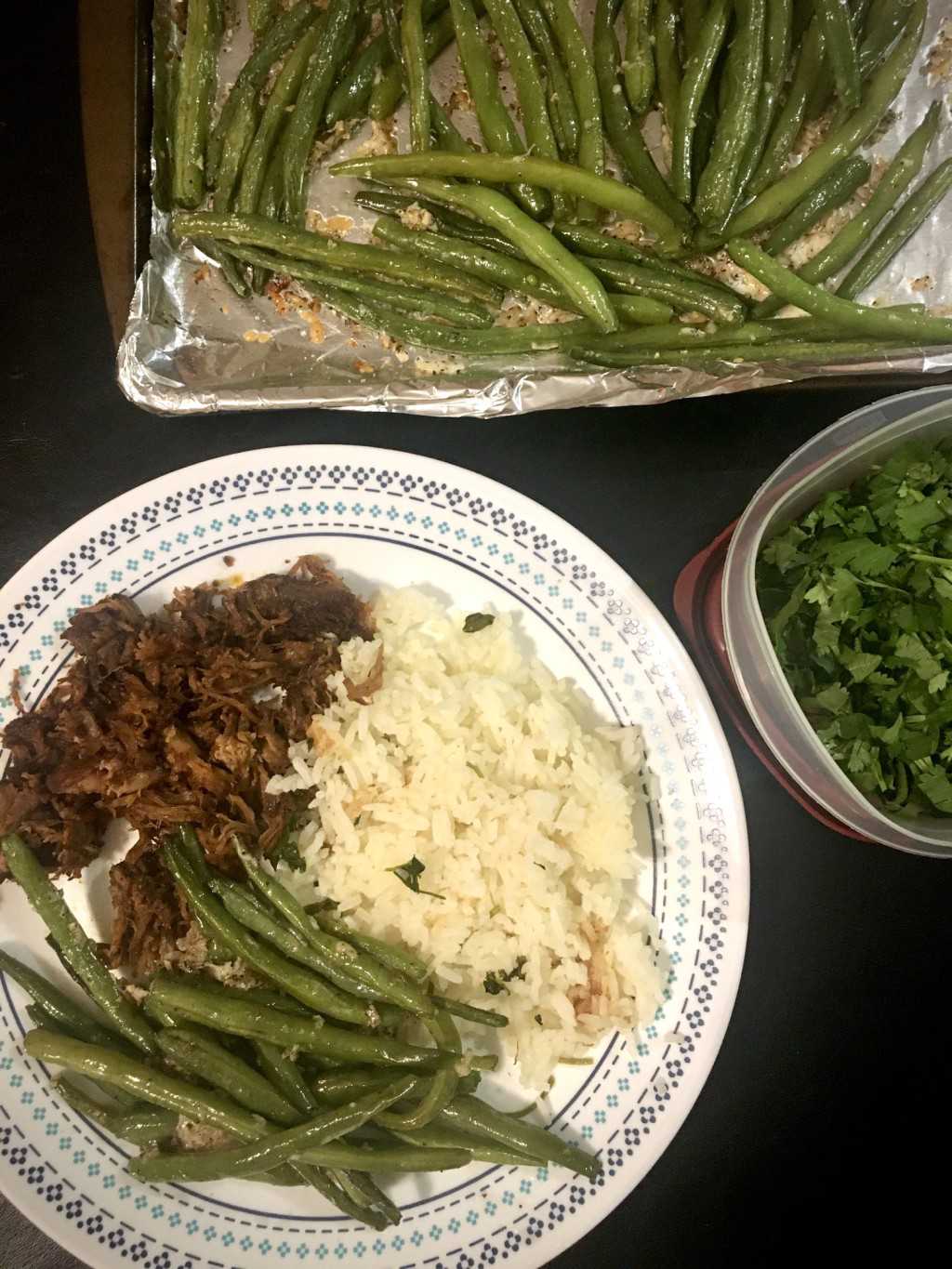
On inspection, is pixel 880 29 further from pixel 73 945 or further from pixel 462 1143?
pixel 73 945

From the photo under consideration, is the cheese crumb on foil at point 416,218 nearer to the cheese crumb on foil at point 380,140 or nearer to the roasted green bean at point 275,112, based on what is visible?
the cheese crumb on foil at point 380,140

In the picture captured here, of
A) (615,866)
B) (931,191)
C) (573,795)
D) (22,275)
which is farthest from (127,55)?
(615,866)

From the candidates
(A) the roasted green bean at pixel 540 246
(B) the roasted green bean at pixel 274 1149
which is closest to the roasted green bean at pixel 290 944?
(B) the roasted green bean at pixel 274 1149

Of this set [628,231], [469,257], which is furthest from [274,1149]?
[628,231]

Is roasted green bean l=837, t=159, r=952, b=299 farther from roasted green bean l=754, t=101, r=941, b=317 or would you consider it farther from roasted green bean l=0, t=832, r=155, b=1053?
roasted green bean l=0, t=832, r=155, b=1053

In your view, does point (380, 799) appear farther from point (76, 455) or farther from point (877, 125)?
point (877, 125)
